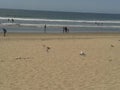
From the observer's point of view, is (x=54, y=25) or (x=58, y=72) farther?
(x=54, y=25)

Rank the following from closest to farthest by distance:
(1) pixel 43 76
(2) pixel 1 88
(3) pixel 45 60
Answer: (2) pixel 1 88 → (1) pixel 43 76 → (3) pixel 45 60

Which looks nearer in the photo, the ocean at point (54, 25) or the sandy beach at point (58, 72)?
the sandy beach at point (58, 72)

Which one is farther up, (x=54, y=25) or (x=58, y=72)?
(x=54, y=25)

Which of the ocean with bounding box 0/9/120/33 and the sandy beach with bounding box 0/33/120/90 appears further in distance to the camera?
the ocean with bounding box 0/9/120/33

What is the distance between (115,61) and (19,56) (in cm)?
381

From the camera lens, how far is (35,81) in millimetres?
8562

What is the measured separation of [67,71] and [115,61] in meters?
3.02

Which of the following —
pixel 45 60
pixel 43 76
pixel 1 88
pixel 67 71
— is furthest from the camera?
pixel 45 60

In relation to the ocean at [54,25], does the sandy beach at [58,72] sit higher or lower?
lower

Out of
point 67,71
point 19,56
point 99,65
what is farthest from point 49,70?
point 19,56

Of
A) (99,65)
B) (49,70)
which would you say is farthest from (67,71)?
(99,65)

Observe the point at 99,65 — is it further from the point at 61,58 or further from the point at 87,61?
the point at 61,58

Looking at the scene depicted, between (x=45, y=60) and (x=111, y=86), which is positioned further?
(x=45, y=60)

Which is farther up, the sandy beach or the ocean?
the ocean
